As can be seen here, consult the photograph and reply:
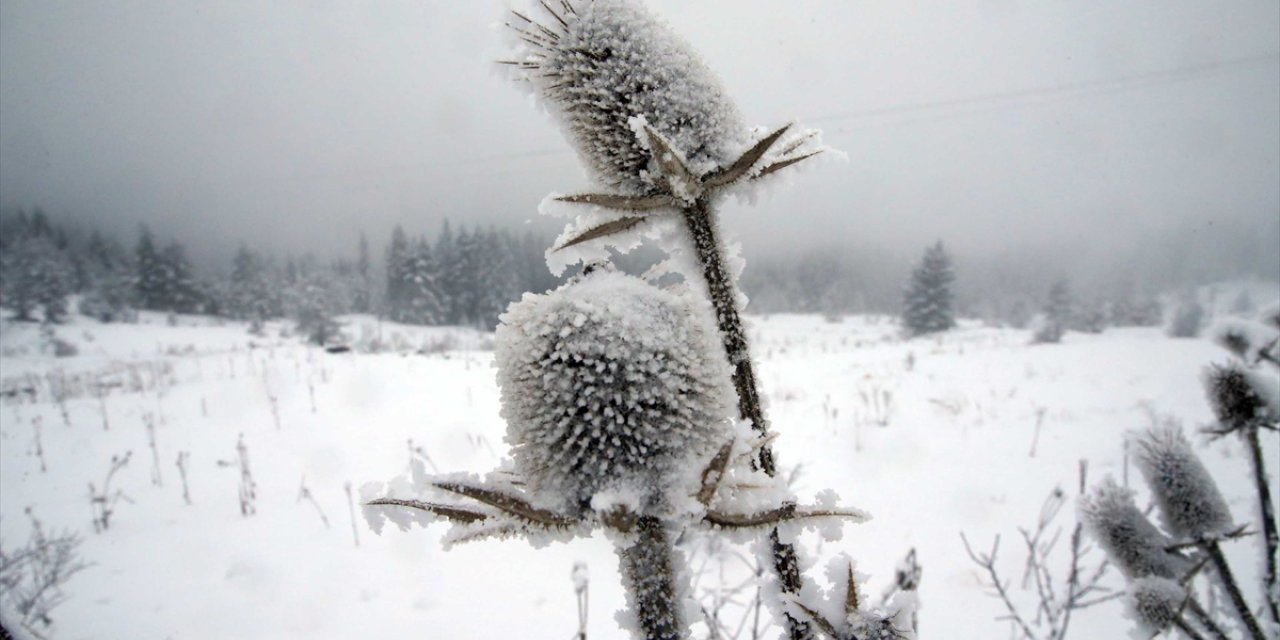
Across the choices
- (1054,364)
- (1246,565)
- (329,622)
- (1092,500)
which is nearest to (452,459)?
(329,622)

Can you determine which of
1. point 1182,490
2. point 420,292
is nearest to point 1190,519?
point 1182,490

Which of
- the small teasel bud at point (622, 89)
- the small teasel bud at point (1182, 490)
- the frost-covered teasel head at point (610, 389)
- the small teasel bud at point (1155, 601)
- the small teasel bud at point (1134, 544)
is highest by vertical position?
the small teasel bud at point (622, 89)

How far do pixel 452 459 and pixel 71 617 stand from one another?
2.91 meters

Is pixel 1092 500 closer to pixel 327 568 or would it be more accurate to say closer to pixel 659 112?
pixel 659 112

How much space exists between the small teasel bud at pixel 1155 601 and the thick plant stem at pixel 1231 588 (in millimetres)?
107

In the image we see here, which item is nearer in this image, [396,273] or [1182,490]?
[1182,490]

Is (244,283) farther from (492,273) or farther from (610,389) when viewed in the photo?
(610,389)

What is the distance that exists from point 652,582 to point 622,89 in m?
0.79

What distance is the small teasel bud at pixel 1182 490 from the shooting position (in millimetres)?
1814

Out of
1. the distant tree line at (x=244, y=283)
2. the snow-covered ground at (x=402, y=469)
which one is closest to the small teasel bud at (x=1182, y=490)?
the snow-covered ground at (x=402, y=469)

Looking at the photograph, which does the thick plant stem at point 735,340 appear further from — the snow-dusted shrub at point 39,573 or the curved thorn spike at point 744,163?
the snow-dusted shrub at point 39,573

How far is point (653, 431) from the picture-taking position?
2.59 ft

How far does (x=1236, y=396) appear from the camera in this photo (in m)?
A: 2.04

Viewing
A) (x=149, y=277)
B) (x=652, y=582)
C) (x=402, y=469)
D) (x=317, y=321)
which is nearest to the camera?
(x=652, y=582)
